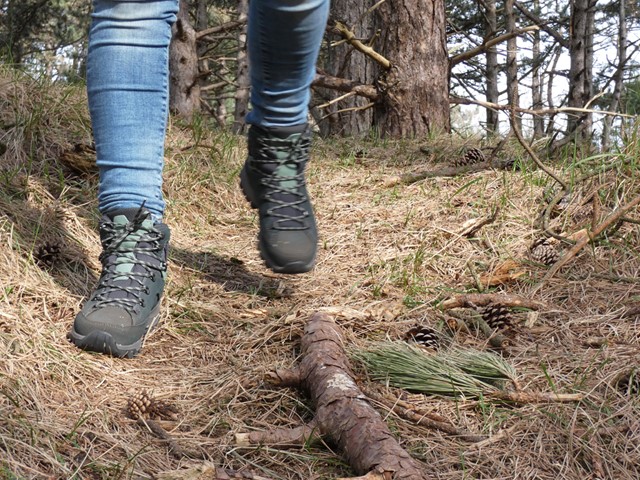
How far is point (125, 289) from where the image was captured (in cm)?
172

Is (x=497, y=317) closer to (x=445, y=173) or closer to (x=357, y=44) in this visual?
(x=445, y=173)

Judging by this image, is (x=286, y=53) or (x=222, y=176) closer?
(x=286, y=53)

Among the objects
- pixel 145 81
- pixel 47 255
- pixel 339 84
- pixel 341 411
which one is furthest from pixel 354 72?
pixel 341 411

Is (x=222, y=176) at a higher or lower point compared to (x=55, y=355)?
higher

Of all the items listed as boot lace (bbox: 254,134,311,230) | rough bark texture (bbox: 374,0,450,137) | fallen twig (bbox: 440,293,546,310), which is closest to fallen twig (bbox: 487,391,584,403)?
fallen twig (bbox: 440,293,546,310)

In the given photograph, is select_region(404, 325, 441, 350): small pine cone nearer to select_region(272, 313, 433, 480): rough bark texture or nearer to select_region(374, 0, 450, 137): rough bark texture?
select_region(272, 313, 433, 480): rough bark texture

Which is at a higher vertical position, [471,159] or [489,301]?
[471,159]

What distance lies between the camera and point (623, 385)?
1.50m

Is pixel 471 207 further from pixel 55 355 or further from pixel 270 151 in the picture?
pixel 55 355

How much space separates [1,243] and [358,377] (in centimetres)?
118

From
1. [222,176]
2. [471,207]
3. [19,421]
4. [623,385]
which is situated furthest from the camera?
[222,176]

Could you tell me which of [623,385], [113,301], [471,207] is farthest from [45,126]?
[623,385]

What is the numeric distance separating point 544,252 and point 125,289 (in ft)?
4.51

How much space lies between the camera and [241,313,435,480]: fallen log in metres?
1.18
